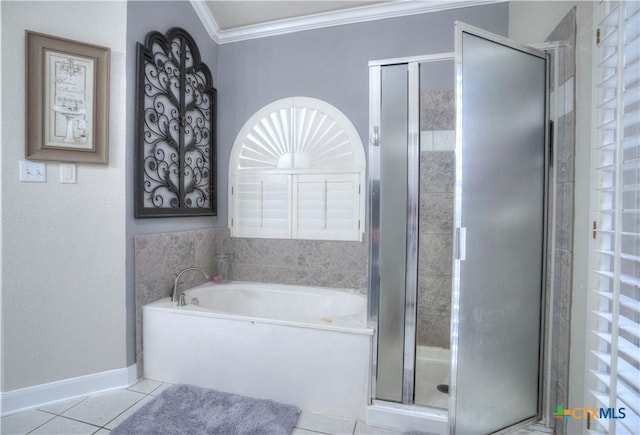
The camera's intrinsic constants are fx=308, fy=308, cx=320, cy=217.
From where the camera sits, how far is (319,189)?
252 centimetres

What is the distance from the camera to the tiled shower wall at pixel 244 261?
6.80ft

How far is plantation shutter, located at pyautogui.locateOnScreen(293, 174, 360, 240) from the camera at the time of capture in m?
2.46

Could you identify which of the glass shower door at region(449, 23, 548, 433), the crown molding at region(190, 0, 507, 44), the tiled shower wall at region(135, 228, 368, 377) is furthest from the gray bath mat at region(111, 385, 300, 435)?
the crown molding at region(190, 0, 507, 44)

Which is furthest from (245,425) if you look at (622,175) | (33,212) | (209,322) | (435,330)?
(622,175)

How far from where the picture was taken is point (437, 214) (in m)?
2.30

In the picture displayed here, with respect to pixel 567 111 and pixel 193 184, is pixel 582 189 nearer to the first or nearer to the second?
pixel 567 111

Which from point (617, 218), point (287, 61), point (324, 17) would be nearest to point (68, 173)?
point (287, 61)

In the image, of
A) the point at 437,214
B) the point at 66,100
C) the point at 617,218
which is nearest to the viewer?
the point at 617,218

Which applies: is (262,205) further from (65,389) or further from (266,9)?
(65,389)

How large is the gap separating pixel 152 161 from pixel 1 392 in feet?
5.01

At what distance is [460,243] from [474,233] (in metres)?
0.10

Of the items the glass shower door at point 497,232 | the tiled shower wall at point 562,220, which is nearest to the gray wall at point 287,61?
the tiled shower wall at point 562,220

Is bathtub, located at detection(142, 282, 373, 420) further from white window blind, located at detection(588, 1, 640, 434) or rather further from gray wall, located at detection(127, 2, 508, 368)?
white window blind, located at detection(588, 1, 640, 434)

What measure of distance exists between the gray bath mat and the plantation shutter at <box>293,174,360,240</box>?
4.12 ft
